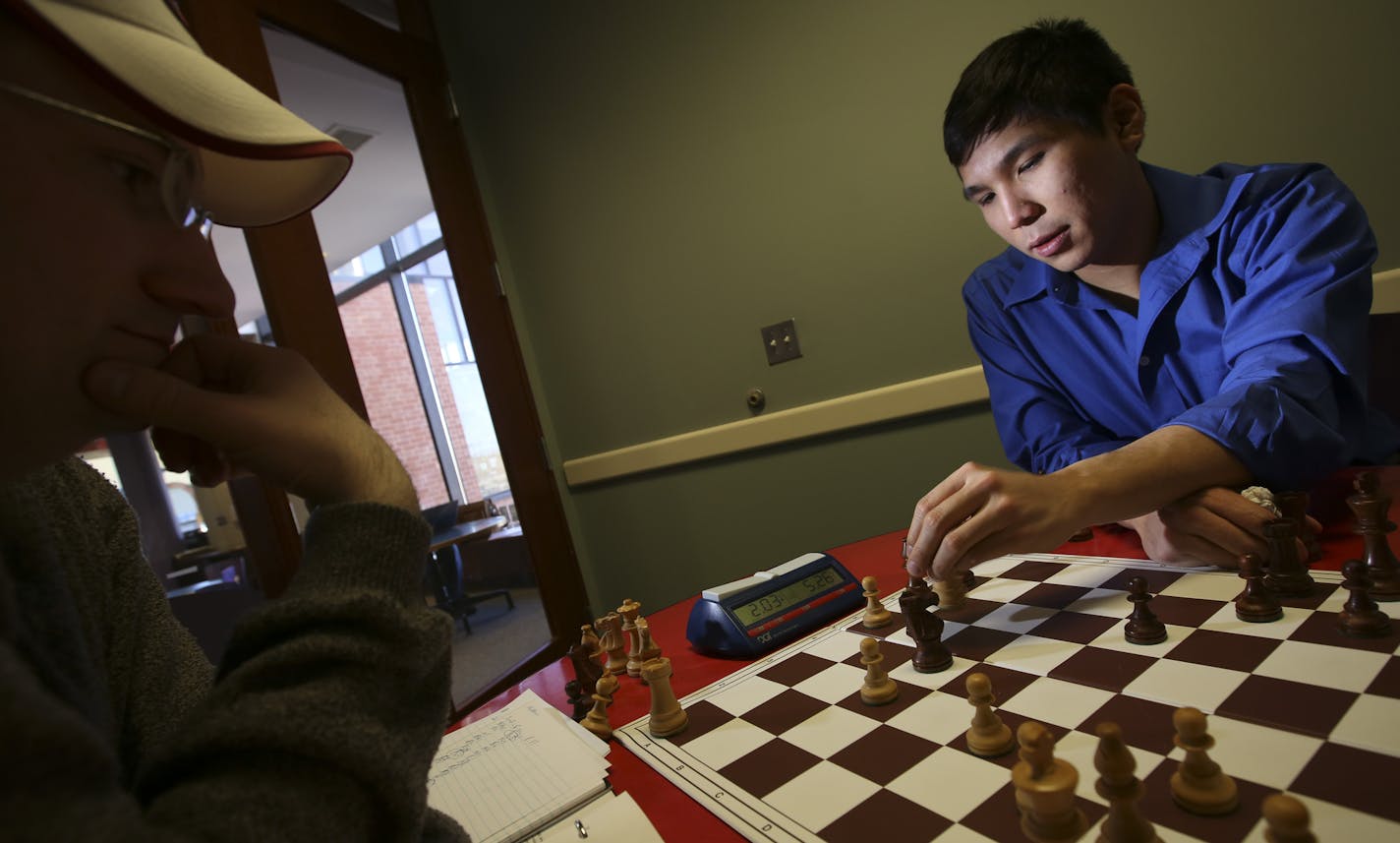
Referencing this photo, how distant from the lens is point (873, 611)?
40.4 inches

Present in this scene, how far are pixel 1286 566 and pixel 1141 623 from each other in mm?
203

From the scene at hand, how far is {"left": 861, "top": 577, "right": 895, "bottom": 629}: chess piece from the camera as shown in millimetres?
1011

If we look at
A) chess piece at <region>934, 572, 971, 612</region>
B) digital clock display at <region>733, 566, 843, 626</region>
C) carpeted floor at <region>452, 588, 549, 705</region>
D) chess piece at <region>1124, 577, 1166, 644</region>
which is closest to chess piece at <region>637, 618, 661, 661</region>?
digital clock display at <region>733, 566, 843, 626</region>

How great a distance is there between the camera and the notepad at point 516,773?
0.76m

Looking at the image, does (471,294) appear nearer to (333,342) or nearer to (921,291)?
(333,342)

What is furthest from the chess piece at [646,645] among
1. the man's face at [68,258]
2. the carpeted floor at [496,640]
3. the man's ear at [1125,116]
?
the carpeted floor at [496,640]

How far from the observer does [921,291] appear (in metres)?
2.37

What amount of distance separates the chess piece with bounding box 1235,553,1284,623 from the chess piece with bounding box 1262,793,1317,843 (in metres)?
0.40

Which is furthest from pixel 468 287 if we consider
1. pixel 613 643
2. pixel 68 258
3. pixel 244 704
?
pixel 244 704

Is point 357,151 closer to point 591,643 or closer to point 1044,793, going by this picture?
point 591,643

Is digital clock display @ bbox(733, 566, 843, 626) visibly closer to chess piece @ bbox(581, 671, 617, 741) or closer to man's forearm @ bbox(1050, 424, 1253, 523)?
chess piece @ bbox(581, 671, 617, 741)

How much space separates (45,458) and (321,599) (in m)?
0.22

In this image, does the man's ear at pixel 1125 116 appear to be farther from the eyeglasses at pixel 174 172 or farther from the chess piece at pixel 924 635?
the eyeglasses at pixel 174 172

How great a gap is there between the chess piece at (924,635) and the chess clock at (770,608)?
230 mm
